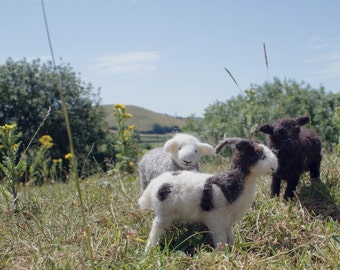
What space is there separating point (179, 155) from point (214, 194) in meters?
0.62

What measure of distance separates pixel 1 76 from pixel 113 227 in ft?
76.4

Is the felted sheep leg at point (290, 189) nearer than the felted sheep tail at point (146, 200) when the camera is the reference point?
No

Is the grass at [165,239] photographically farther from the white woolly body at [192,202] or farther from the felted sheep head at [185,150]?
the felted sheep head at [185,150]

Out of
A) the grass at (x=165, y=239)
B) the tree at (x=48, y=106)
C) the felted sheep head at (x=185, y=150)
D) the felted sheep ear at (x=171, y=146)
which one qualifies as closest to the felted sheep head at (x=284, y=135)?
the grass at (x=165, y=239)

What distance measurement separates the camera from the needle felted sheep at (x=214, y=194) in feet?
7.92

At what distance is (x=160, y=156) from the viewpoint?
3.31 meters

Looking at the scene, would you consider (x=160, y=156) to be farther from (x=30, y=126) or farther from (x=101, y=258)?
(x=30, y=126)

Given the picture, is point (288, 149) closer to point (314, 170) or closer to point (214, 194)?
point (314, 170)

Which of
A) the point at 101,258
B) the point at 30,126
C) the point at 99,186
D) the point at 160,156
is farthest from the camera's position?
the point at 30,126

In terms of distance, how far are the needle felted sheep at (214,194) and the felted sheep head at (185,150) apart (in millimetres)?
391

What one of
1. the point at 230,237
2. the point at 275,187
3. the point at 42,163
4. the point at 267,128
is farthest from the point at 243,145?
the point at 42,163

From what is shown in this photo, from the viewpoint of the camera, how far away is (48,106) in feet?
74.2

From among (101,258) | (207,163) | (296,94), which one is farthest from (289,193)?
(296,94)

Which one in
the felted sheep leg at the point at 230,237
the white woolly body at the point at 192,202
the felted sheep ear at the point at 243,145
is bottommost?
the felted sheep leg at the point at 230,237
